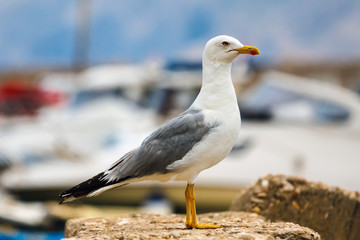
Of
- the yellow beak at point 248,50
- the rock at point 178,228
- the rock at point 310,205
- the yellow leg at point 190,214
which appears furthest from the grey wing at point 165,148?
the rock at point 310,205

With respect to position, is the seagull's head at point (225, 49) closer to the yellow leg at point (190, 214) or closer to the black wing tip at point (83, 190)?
the yellow leg at point (190, 214)

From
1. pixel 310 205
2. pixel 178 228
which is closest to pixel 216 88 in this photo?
pixel 178 228

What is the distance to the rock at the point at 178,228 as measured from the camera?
12.7 ft

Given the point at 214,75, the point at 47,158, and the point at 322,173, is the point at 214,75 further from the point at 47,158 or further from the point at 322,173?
the point at 47,158

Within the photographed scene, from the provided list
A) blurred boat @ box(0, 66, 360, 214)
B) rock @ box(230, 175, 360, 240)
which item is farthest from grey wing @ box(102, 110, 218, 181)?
blurred boat @ box(0, 66, 360, 214)

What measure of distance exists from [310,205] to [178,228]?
4.09 ft

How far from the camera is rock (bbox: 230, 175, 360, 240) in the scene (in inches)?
196

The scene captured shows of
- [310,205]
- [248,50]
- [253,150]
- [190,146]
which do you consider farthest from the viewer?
[253,150]

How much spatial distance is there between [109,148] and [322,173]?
12.3ft

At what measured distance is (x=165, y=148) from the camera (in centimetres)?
418

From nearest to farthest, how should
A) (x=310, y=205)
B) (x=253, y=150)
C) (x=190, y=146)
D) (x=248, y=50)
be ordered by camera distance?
(x=190, y=146)
(x=248, y=50)
(x=310, y=205)
(x=253, y=150)

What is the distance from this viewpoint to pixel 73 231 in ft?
15.5

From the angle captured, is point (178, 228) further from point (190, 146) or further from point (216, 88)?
point (216, 88)

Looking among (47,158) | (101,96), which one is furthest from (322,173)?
(101,96)
